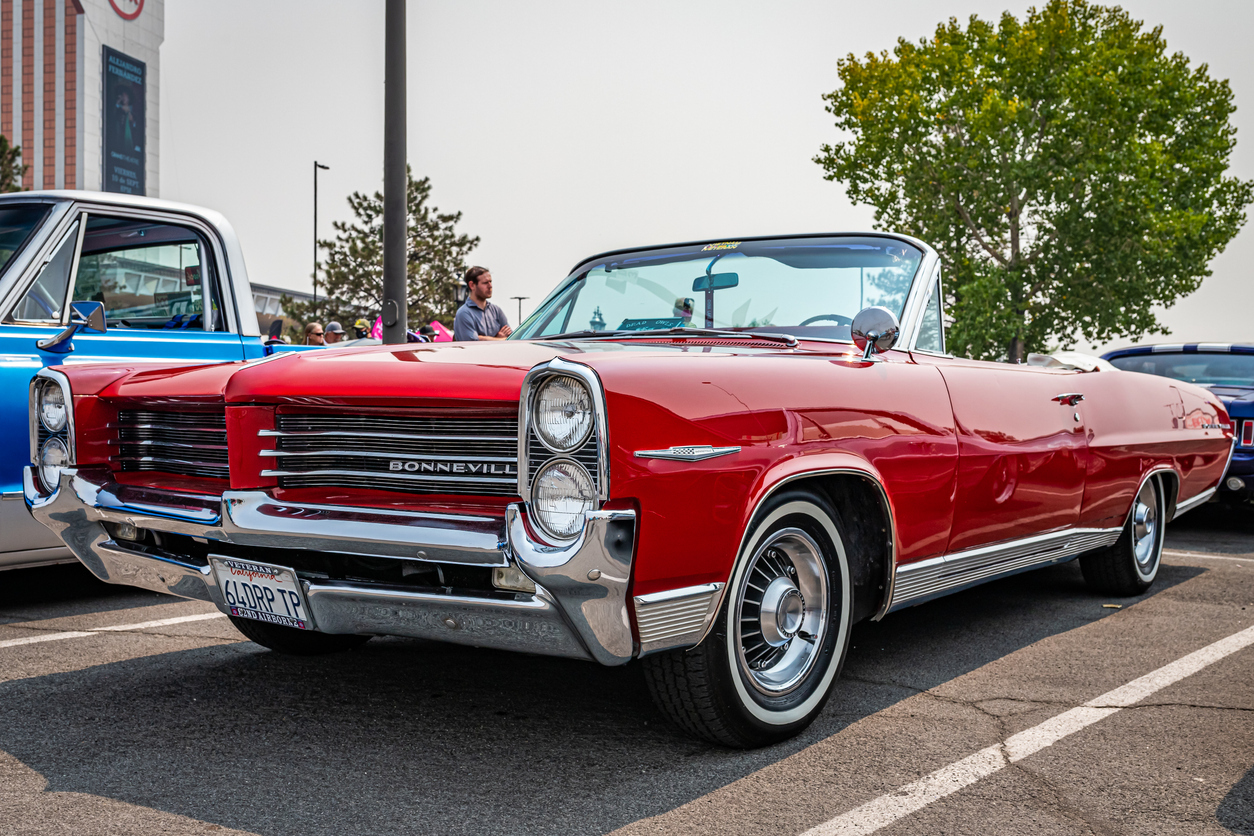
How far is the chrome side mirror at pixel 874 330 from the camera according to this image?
380 centimetres

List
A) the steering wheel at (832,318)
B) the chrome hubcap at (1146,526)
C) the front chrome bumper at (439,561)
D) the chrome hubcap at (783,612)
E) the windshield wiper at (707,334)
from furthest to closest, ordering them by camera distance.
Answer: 1. the chrome hubcap at (1146,526)
2. the steering wheel at (832,318)
3. the windshield wiper at (707,334)
4. the chrome hubcap at (783,612)
5. the front chrome bumper at (439,561)

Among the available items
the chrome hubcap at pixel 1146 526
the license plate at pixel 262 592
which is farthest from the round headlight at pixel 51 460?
the chrome hubcap at pixel 1146 526

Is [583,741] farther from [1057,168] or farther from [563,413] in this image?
[1057,168]

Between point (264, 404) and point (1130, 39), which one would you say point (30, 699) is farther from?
point (1130, 39)

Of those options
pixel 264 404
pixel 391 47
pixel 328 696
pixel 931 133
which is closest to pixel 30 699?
pixel 328 696

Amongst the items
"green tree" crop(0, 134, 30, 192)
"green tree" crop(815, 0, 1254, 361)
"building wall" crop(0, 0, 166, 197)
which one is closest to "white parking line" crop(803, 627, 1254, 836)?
"green tree" crop(815, 0, 1254, 361)

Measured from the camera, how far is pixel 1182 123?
3384 centimetres

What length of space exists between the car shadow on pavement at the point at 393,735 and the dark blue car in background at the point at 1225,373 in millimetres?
4560

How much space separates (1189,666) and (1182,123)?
34146mm

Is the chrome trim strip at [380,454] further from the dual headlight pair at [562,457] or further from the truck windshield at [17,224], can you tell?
the truck windshield at [17,224]

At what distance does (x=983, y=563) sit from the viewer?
4.30 m

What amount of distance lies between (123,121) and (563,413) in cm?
13869

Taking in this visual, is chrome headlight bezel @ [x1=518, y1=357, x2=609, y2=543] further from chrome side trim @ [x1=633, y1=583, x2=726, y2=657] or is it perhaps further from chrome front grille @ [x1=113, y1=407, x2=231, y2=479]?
chrome front grille @ [x1=113, y1=407, x2=231, y2=479]

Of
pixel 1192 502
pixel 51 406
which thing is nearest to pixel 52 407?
pixel 51 406
